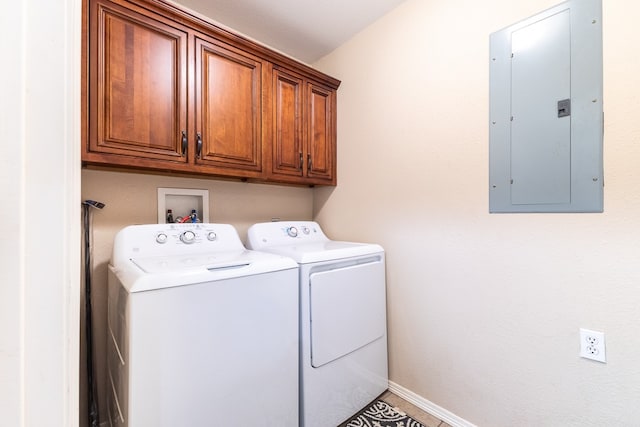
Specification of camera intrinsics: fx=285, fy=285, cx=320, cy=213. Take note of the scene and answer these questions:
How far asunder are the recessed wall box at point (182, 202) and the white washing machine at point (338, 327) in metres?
0.37

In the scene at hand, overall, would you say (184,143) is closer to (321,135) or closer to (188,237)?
(188,237)

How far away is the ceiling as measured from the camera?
176cm

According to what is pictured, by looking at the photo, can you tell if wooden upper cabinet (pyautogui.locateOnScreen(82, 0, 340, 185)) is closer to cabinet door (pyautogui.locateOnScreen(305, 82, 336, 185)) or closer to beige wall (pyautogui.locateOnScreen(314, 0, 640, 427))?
cabinet door (pyautogui.locateOnScreen(305, 82, 336, 185))

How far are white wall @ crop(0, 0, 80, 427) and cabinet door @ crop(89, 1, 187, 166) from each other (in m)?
1.00

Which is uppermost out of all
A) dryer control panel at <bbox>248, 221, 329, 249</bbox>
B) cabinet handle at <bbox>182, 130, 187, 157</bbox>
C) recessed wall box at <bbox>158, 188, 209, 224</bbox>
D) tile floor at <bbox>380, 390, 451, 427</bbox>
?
cabinet handle at <bbox>182, 130, 187, 157</bbox>

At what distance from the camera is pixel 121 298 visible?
1.13m

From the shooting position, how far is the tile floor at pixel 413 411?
1.59 metres

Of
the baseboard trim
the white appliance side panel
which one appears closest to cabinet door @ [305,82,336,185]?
the white appliance side panel

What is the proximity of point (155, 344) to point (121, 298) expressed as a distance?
0.27 metres

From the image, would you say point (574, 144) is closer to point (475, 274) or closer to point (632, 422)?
point (475, 274)

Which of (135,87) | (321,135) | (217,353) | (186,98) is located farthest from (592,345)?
(135,87)

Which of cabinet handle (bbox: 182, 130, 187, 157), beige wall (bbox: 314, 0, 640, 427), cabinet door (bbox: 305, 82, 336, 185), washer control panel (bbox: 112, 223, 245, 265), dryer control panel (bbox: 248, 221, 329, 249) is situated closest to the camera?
beige wall (bbox: 314, 0, 640, 427)

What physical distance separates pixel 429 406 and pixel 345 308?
788 millimetres

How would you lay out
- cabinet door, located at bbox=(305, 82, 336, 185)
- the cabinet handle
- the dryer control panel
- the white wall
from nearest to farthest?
1. the white wall
2. the cabinet handle
3. the dryer control panel
4. cabinet door, located at bbox=(305, 82, 336, 185)
